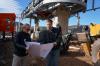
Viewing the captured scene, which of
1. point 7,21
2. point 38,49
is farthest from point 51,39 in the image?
point 7,21

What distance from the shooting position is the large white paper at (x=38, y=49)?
25.9ft

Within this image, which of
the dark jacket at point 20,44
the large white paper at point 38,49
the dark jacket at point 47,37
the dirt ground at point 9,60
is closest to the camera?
the dark jacket at point 20,44

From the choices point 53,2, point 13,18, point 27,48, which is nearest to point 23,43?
point 27,48

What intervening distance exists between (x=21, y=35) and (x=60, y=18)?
1759 centimetres

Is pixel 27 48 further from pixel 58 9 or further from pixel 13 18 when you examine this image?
pixel 58 9

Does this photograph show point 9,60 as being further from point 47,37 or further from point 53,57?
point 47,37

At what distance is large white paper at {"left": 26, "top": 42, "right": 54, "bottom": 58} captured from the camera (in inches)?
311

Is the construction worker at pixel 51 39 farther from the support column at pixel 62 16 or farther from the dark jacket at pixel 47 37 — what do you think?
the support column at pixel 62 16

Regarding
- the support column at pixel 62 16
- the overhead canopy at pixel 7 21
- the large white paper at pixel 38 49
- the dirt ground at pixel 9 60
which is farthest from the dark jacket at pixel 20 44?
the support column at pixel 62 16

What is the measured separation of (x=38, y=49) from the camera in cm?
803

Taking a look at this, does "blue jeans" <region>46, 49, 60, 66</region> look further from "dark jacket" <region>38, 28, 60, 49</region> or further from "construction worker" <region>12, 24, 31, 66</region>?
"construction worker" <region>12, 24, 31, 66</region>

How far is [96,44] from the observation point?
9.36 metres

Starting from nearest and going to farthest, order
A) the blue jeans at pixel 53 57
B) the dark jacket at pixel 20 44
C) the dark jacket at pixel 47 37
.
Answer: the dark jacket at pixel 20 44
the dark jacket at pixel 47 37
the blue jeans at pixel 53 57

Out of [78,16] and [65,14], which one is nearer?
[65,14]
